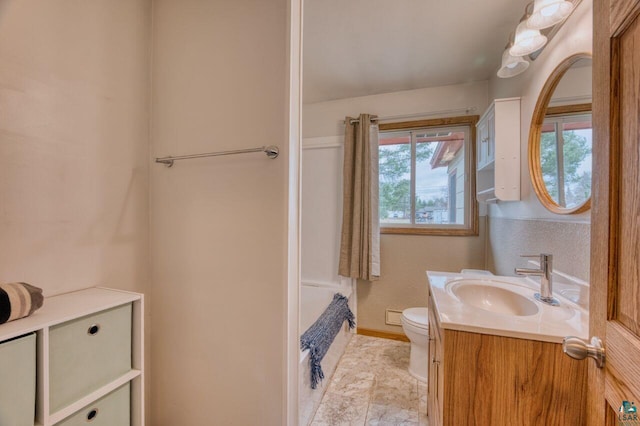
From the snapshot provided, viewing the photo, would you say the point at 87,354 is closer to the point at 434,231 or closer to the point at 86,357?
the point at 86,357

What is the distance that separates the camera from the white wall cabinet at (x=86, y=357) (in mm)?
789

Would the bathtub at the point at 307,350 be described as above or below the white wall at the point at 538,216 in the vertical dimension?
below

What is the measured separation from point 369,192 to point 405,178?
1.52 ft

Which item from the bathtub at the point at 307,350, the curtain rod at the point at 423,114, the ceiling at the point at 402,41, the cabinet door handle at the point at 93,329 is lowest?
the bathtub at the point at 307,350

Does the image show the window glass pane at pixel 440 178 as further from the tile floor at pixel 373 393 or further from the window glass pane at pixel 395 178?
the tile floor at pixel 373 393

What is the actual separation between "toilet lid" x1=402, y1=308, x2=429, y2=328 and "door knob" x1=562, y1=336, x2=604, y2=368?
1386 millimetres

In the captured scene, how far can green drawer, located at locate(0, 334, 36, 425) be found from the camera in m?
0.71

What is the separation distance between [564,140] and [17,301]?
2.18 meters

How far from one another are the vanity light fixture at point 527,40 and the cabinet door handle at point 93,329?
2.29 meters

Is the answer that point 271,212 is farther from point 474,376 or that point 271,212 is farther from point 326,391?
point 326,391

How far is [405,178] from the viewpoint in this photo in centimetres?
281

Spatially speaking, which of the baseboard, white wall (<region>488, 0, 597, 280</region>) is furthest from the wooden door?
the baseboard

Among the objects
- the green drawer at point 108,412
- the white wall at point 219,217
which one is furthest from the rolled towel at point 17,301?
the white wall at point 219,217

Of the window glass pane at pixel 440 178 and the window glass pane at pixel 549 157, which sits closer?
the window glass pane at pixel 549 157
